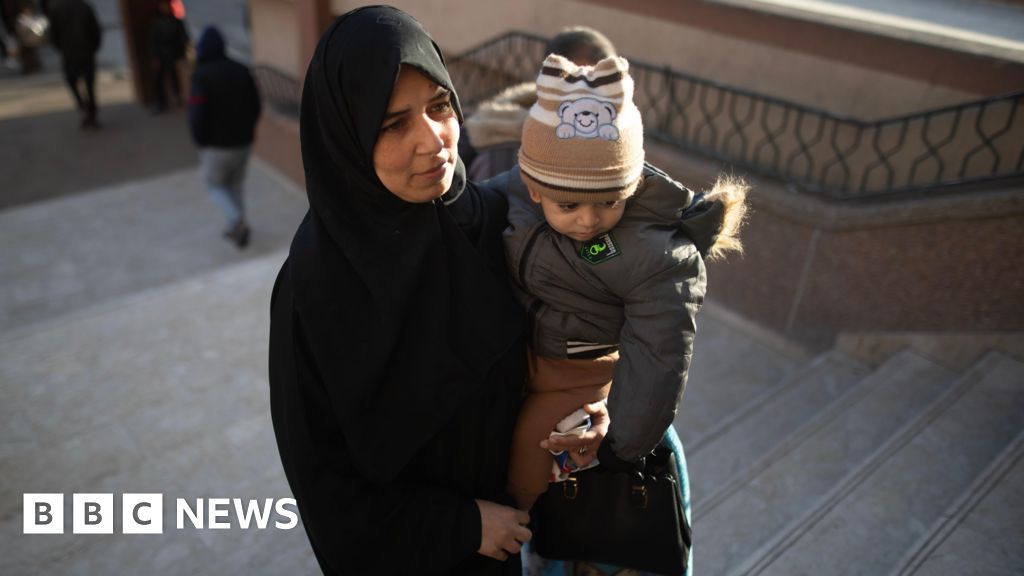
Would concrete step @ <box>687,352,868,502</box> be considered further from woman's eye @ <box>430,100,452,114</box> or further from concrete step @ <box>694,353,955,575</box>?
woman's eye @ <box>430,100,452,114</box>

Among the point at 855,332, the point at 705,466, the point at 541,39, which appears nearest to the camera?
the point at 705,466

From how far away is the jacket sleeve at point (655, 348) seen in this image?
1.59m

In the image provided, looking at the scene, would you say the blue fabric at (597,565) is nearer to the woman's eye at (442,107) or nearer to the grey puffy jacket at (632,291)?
the grey puffy jacket at (632,291)

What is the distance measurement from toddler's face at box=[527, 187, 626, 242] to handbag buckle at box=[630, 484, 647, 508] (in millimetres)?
602

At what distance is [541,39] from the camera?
6086mm

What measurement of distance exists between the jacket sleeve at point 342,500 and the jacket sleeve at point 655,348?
425 millimetres

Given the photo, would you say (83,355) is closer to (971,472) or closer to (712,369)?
(712,369)

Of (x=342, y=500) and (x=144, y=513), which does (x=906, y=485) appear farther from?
(x=144, y=513)

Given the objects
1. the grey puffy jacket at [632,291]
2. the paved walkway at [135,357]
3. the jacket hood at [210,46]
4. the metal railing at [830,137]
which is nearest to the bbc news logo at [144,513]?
the paved walkway at [135,357]

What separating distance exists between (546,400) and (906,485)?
7.31 ft

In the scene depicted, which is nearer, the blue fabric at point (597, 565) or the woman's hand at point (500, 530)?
the woman's hand at point (500, 530)

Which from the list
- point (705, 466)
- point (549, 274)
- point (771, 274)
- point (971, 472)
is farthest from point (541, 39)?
point (549, 274)

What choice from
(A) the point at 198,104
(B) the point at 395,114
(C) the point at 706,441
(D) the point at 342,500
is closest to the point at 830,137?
(C) the point at 706,441

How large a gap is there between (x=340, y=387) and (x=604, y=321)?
601 millimetres
